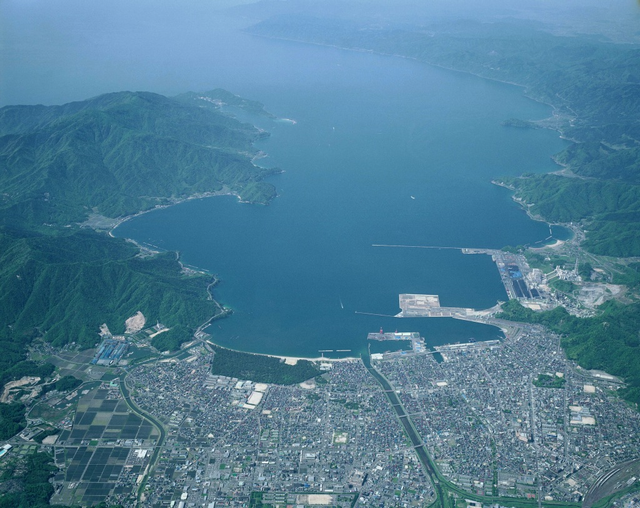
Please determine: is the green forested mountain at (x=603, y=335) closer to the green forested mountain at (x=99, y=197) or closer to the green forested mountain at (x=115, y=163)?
the green forested mountain at (x=99, y=197)

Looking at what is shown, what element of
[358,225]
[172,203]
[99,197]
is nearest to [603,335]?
[358,225]

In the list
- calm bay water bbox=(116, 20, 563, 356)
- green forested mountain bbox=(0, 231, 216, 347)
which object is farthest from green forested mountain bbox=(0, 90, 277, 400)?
calm bay water bbox=(116, 20, 563, 356)

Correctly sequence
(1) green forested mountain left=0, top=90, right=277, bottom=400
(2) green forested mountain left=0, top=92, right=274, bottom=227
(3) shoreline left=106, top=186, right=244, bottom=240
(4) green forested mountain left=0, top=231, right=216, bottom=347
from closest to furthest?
1. (4) green forested mountain left=0, top=231, right=216, bottom=347
2. (1) green forested mountain left=0, top=90, right=277, bottom=400
3. (3) shoreline left=106, top=186, right=244, bottom=240
4. (2) green forested mountain left=0, top=92, right=274, bottom=227

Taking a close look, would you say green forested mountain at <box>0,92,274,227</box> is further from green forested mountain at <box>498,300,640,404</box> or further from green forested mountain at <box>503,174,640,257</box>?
green forested mountain at <box>498,300,640,404</box>

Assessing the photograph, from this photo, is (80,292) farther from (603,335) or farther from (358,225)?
(603,335)

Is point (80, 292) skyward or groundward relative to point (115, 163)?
groundward

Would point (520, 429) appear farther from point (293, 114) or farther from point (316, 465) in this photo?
point (293, 114)

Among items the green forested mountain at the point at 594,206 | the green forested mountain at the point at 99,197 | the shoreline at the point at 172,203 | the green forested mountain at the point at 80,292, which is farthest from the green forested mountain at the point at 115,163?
the green forested mountain at the point at 594,206

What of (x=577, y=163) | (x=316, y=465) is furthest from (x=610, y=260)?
(x=316, y=465)
